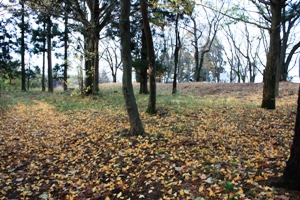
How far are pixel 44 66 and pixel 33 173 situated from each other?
1998cm

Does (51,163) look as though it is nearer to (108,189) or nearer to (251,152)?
(108,189)

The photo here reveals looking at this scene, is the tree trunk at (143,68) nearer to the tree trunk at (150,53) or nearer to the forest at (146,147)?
the forest at (146,147)

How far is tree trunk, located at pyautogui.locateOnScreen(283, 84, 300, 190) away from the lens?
2.82 m

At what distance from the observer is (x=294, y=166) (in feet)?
9.53

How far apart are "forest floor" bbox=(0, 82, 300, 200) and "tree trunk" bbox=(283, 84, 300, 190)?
4.5 inches

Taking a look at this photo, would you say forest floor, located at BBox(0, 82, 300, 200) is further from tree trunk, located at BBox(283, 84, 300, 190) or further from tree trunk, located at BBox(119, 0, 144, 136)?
tree trunk, located at BBox(119, 0, 144, 136)

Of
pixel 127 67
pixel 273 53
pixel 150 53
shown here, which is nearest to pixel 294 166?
pixel 127 67

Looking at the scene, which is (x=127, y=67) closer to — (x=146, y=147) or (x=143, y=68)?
(x=146, y=147)

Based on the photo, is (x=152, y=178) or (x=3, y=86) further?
(x=3, y=86)

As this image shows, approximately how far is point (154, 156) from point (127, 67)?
2.29m

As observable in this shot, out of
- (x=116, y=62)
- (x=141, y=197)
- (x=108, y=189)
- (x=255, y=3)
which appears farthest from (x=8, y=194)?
(x=116, y=62)

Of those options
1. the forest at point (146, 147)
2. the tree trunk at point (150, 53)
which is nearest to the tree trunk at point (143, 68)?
the forest at point (146, 147)

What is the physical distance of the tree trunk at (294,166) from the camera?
282 cm

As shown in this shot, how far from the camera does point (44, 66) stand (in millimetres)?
22516
